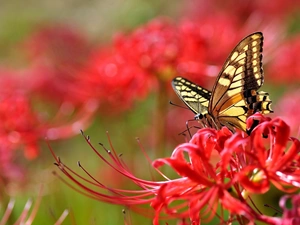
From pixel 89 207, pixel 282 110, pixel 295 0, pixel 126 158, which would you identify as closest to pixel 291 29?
pixel 295 0

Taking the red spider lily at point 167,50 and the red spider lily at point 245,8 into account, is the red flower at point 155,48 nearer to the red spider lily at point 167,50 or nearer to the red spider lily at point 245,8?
the red spider lily at point 167,50

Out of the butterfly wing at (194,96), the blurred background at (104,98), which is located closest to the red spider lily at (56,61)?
the blurred background at (104,98)

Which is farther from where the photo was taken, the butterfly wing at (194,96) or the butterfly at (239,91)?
the butterfly wing at (194,96)

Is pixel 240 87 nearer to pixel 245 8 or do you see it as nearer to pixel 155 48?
pixel 155 48

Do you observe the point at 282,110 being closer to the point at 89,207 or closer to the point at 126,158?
the point at 126,158

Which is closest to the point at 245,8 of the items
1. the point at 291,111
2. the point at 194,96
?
the point at 291,111

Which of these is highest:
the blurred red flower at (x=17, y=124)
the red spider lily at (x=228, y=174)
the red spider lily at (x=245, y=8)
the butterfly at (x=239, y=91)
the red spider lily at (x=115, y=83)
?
the red spider lily at (x=245, y=8)

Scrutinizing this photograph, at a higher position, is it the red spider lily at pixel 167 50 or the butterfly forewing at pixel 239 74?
the red spider lily at pixel 167 50
